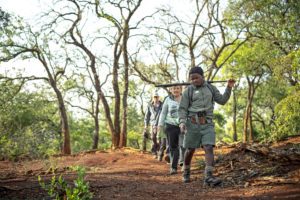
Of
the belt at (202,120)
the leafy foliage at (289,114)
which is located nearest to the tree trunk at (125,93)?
the leafy foliage at (289,114)

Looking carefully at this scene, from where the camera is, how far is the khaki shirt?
6281 mm

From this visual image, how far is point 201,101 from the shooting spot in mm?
6285

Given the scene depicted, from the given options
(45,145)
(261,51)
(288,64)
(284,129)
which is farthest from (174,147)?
(261,51)

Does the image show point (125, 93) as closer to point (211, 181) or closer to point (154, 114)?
point (154, 114)

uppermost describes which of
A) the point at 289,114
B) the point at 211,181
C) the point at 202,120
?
the point at 289,114

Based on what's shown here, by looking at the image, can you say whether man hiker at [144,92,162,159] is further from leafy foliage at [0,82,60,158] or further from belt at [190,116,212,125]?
belt at [190,116,212,125]

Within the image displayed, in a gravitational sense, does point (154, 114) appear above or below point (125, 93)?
→ below

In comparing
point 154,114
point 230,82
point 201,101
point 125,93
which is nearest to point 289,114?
point 230,82

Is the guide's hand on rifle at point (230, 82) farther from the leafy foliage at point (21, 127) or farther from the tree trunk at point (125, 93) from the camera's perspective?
the tree trunk at point (125, 93)

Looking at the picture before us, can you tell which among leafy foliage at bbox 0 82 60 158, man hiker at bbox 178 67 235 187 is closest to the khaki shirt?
man hiker at bbox 178 67 235 187

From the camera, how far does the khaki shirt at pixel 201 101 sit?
6.28m

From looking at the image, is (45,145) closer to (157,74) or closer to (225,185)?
(225,185)

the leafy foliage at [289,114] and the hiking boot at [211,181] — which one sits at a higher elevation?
the leafy foliage at [289,114]

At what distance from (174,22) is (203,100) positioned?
17609 mm
